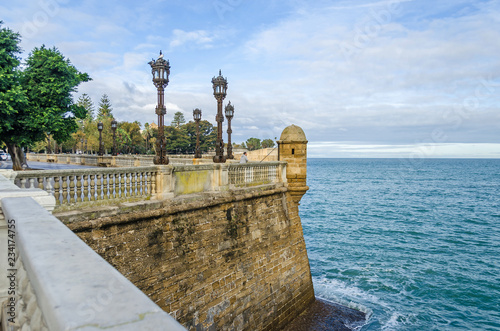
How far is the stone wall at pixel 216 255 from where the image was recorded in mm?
7344

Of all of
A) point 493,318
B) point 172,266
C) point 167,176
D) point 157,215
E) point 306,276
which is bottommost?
point 493,318

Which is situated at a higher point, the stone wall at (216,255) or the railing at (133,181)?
the railing at (133,181)

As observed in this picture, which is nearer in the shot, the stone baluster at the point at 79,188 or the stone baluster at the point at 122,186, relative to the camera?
the stone baluster at the point at 79,188

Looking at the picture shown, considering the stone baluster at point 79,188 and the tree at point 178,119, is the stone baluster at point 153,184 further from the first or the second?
the tree at point 178,119

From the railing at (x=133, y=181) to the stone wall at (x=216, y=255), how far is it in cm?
40

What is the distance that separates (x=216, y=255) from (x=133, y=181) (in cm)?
318

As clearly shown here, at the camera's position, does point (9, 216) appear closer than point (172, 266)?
Yes

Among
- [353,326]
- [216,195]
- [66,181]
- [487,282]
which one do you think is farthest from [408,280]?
[66,181]

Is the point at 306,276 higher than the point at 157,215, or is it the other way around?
the point at 157,215

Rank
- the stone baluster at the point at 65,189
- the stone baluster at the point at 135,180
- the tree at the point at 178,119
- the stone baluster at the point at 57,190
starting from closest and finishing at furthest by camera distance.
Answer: the stone baluster at the point at 57,190, the stone baluster at the point at 65,189, the stone baluster at the point at 135,180, the tree at the point at 178,119

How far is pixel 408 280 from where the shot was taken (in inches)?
650

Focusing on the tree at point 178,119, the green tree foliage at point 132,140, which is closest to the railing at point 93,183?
the green tree foliage at point 132,140

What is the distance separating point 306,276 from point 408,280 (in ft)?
23.0

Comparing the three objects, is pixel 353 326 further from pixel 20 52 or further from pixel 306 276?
pixel 20 52
